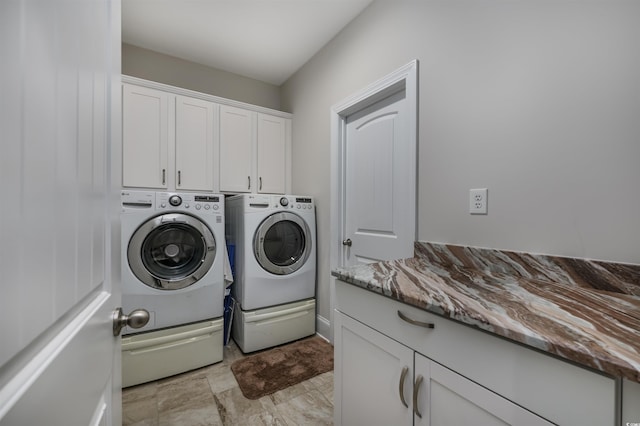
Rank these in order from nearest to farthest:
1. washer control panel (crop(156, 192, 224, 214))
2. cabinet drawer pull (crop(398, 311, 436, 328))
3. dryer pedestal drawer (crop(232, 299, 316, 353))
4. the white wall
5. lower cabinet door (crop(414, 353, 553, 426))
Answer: lower cabinet door (crop(414, 353, 553, 426)) → cabinet drawer pull (crop(398, 311, 436, 328)) → the white wall → washer control panel (crop(156, 192, 224, 214)) → dryer pedestal drawer (crop(232, 299, 316, 353))

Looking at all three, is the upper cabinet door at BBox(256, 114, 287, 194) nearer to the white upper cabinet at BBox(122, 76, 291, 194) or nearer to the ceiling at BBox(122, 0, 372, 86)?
the white upper cabinet at BBox(122, 76, 291, 194)

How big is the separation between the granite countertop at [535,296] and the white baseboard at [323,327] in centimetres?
119

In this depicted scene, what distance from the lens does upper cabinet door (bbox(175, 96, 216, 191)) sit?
2289 millimetres

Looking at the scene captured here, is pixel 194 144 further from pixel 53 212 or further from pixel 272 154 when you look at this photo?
pixel 53 212

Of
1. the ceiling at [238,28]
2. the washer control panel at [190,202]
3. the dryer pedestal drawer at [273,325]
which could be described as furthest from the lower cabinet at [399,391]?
the ceiling at [238,28]

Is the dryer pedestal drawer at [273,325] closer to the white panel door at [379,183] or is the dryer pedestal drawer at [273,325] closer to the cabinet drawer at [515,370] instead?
the white panel door at [379,183]

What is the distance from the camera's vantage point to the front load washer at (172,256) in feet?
5.53

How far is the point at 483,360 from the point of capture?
672 millimetres

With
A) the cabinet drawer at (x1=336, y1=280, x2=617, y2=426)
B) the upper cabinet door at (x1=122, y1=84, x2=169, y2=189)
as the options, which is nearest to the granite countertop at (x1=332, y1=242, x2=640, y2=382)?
the cabinet drawer at (x1=336, y1=280, x2=617, y2=426)

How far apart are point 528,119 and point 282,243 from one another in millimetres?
1820

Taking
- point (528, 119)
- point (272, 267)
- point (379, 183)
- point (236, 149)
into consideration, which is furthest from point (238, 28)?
point (528, 119)

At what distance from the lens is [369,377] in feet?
3.27

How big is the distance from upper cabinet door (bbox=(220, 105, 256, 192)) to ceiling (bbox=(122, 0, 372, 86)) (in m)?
0.55

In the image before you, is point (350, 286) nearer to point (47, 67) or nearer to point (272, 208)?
point (47, 67)
